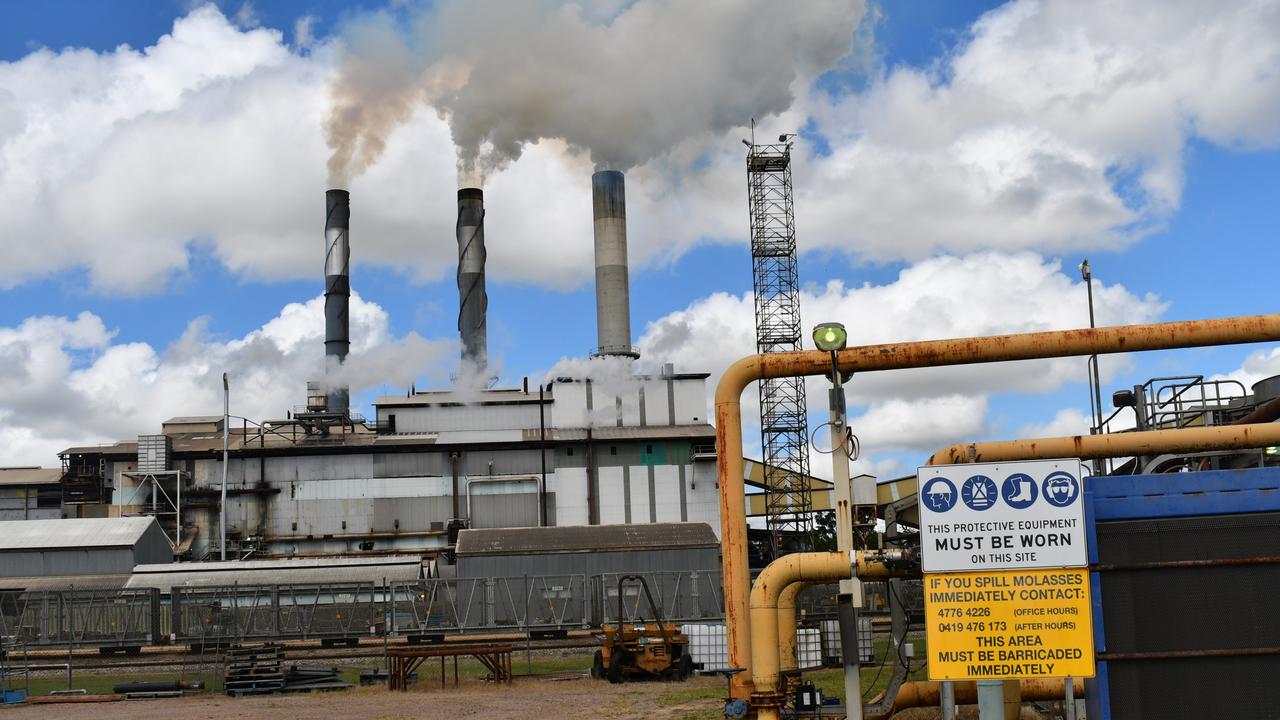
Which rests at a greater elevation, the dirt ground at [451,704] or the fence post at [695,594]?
the fence post at [695,594]

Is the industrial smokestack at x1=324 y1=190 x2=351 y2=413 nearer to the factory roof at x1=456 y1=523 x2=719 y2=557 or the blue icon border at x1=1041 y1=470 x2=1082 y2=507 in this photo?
the factory roof at x1=456 y1=523 x2=719 y2=557

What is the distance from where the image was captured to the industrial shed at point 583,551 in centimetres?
5172

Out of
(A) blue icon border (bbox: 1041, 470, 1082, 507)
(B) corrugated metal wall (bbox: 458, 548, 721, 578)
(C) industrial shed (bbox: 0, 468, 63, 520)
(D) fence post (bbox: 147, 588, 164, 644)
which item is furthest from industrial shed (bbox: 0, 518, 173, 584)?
(A) blue icon border (bbox: 1041, 470, 1082, 507)

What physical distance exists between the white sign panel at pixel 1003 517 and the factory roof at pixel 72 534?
55124mm

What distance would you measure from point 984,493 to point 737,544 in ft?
21.4

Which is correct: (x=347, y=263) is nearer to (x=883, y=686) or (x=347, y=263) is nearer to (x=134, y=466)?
(x=134, y=466)

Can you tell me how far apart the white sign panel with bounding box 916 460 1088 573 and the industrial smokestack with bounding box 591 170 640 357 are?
60820 millimetres

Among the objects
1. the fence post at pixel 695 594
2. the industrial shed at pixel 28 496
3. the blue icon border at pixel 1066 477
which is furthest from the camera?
the industrial shed at pixel 28 496

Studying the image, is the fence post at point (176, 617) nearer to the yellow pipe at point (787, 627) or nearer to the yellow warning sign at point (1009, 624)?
the yellow pipe at point (787, 627)

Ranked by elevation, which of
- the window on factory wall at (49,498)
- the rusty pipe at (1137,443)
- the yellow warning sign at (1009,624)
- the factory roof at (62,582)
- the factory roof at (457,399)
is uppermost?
the factory roof at (457,399)

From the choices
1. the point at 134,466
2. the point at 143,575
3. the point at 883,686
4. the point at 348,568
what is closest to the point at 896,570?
the point at 883,686

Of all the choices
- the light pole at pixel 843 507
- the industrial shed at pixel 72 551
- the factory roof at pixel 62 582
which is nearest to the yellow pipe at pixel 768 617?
the light pole at pixel 843 507

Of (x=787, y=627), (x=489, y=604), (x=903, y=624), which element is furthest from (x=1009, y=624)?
(x=489, y=604)

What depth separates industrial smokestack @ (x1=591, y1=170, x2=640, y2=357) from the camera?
7244 cm
